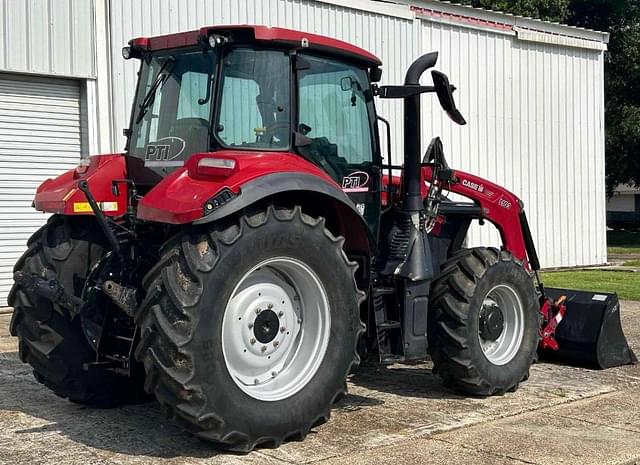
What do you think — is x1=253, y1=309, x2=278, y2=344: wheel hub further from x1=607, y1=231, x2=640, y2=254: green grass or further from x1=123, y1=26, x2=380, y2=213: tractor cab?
x1=607, y1=231, x2=640, y2=254: green grass

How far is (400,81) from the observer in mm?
15922

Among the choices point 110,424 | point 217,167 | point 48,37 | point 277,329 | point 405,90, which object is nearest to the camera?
point 217,167

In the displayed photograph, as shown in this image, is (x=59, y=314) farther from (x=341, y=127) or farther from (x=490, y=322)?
(x=490, y=322)

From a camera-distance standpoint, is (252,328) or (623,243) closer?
(252,328)

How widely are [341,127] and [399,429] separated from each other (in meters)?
2.11

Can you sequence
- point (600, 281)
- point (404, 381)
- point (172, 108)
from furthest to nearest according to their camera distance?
1. point (600, 281)
2. point (404, 381)
3. point (172, 108)

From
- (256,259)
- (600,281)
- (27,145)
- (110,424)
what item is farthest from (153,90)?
(600,281)

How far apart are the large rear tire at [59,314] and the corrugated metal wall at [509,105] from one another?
7.64 metres

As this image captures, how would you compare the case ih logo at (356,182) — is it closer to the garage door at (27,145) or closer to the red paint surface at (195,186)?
the red paint surface at (195,186)

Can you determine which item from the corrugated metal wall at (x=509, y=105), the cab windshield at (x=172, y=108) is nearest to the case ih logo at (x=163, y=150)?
the cab windshield at (x=172, y=108)

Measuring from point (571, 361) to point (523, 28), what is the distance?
37.4ft

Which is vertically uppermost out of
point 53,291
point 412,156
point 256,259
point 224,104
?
point 224,104

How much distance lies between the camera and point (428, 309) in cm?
650

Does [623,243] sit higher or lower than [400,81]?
lower
